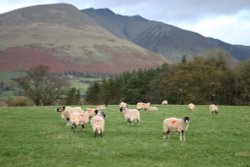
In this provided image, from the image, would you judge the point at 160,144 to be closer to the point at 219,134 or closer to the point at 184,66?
the point at 219,134

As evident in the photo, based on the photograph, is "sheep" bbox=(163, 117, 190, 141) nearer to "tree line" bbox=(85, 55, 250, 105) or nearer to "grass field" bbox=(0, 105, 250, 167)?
"grass field" bbox=(0, 105, 250, 167)

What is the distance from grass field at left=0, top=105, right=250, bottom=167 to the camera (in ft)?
57.8

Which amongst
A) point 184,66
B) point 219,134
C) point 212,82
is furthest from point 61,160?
point 184,66

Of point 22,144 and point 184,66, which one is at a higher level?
point 184,66

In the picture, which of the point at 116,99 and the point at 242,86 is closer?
the point at 242,86

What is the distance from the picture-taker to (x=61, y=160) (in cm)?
1769

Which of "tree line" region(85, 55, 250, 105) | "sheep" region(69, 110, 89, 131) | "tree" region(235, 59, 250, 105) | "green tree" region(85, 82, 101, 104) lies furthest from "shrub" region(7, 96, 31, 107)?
"sheep" region(69, 110, 89, 131)

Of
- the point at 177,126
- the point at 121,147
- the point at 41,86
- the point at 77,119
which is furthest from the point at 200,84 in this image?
the point at 121,147

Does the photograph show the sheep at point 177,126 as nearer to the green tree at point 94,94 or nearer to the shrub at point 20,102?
the shrub at point 20,102

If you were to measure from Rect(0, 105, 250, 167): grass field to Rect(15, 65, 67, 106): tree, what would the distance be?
56873 millimetres

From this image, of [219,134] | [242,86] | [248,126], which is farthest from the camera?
[242,86]

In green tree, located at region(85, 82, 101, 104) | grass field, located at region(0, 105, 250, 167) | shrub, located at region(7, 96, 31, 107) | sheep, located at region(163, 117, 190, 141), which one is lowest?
grass field, located at region(0, 105, 250, 167)

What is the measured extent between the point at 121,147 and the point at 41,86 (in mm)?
67767

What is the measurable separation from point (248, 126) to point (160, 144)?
12050 mm
